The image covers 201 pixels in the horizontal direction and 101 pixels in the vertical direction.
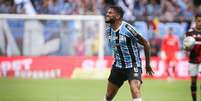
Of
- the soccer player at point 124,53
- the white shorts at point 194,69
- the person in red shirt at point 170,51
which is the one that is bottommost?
the person in red shirt at point 170,51

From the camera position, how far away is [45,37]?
2780 centimetres

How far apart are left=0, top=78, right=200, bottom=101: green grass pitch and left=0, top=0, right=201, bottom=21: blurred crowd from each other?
412 cm

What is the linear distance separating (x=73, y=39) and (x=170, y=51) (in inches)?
156

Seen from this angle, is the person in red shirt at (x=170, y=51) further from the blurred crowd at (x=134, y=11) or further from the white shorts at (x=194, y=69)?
the white shorts at (x=194, y=69)

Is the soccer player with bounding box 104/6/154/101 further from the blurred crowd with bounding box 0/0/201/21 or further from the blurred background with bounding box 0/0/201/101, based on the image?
the blurred crowd with bounding box 0/0/201/21

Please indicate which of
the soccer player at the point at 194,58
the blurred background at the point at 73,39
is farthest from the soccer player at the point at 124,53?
the blurred background at the point at 73,39

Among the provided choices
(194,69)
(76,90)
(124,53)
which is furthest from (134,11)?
(124,53)

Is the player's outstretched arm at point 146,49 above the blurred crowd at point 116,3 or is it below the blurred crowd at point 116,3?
above

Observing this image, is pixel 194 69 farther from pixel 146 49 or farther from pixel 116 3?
pixel 116 3

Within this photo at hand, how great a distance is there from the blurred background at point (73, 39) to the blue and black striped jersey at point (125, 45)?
12.4 metres

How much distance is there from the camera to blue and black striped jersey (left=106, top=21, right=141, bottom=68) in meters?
12.7

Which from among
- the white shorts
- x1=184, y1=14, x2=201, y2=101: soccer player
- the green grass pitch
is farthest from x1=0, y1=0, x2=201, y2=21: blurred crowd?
the white shorts

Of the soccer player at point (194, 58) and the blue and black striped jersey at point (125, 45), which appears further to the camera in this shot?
the soccer player at point (194, 58)

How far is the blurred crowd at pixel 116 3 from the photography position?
28516mm
